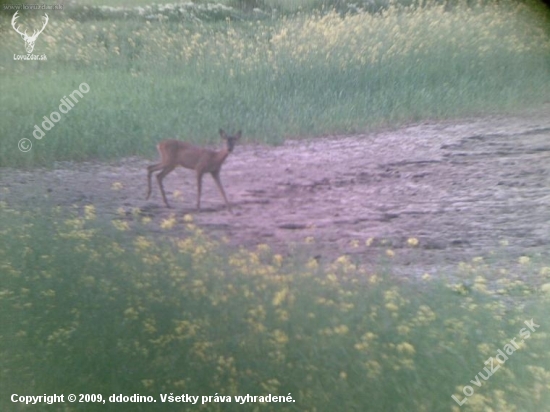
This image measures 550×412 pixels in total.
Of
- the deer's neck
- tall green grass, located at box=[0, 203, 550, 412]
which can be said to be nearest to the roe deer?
the deer's neck

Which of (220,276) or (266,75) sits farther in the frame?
(266,75)

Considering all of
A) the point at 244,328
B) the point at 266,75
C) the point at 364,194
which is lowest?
the point at 244,328

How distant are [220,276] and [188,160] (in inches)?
25.1

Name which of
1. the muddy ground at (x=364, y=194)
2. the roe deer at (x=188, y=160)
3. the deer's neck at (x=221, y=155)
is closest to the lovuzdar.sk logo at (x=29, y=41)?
the muddy ground at (x=364, y=194)

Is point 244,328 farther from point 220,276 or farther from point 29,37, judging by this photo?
point 29,37

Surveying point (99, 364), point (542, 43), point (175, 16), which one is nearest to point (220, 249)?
point (99, 364)

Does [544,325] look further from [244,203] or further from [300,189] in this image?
[244,203]

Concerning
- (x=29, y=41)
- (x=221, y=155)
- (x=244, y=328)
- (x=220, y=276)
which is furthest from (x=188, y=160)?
(x=29, y=41)

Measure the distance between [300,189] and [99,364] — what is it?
1388 millimetres

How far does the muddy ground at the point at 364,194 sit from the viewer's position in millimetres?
3557

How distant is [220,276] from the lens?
3.54 metres

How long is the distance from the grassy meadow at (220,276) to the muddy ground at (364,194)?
0.23ft

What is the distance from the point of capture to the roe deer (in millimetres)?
3572

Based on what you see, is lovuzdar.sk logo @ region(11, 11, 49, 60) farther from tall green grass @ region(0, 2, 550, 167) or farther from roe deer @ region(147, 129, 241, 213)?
roe deer @ region(147, 129, 241, 213)
